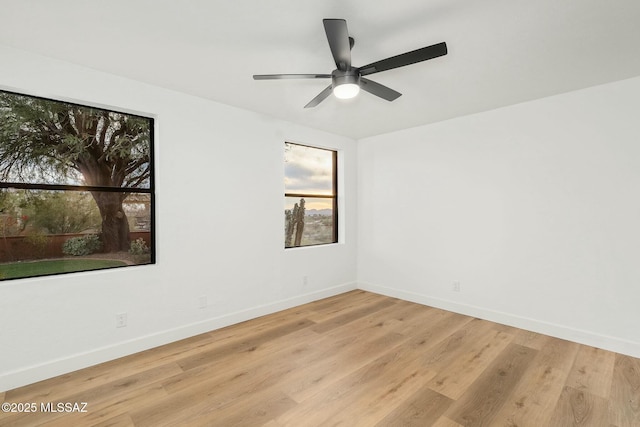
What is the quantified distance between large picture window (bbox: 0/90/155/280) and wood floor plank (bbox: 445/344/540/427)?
2912mm

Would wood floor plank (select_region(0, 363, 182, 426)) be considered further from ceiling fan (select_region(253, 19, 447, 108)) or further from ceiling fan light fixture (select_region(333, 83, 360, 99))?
ceiling fan light fixture (select_region(333, 83, 360, 99))

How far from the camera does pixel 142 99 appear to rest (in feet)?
9.09

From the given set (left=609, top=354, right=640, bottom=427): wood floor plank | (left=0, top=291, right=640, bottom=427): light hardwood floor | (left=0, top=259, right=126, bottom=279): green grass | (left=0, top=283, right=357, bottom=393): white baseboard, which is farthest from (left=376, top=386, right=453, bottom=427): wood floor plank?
(left=0, top=259, right=126, bottom=279): green grass

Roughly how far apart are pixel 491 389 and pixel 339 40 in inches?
102

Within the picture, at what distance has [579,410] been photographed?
1.96 m

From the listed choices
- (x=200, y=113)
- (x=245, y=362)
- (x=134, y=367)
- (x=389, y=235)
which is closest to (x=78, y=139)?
(x=200, y=113)

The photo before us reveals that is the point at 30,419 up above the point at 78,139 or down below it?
below

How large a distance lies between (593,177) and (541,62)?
132 cm

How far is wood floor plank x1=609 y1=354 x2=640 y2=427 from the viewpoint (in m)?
1.87

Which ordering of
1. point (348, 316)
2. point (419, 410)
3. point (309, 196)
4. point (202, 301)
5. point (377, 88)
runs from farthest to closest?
point (309, 196) < point (348, 316) < point (202, 301) < point (377, 88) < point (419, 410)

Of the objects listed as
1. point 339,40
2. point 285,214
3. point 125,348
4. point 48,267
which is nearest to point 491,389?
point 339,40

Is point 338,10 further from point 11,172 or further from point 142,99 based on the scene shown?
point 11,172

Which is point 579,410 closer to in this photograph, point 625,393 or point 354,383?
point 625,393

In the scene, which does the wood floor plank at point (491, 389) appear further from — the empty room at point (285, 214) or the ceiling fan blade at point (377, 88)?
the ceiling fan blade at point (377, 88)
